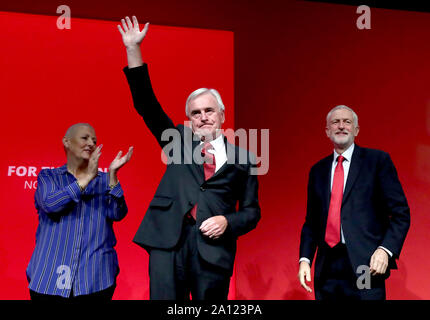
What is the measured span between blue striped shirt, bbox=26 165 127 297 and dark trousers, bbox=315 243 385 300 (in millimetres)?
1183

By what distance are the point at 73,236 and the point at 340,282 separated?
1.48 m

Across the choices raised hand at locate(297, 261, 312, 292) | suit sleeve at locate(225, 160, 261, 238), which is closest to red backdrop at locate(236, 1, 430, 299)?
raised hand at locate(297, 261, 312, 292)

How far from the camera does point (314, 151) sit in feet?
13.1

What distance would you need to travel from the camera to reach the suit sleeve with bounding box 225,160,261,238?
191 cm

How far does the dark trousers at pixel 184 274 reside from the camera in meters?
1.83

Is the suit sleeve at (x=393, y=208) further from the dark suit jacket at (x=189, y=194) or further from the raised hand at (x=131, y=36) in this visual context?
the raised hand at (x=131, y=36)

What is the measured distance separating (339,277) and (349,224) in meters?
0.30

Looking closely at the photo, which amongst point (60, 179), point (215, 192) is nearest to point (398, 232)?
point (215, 192)

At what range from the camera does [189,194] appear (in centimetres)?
193

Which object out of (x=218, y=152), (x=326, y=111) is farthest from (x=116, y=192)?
(x=326, y=111)

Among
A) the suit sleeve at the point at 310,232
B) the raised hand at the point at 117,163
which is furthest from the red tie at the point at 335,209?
the raised hand at the point at 117,163

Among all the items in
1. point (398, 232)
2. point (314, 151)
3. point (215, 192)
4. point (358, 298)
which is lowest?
point (358, 298)

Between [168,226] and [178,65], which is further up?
[178,65]

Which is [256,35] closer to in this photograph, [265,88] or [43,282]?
[265,88]
